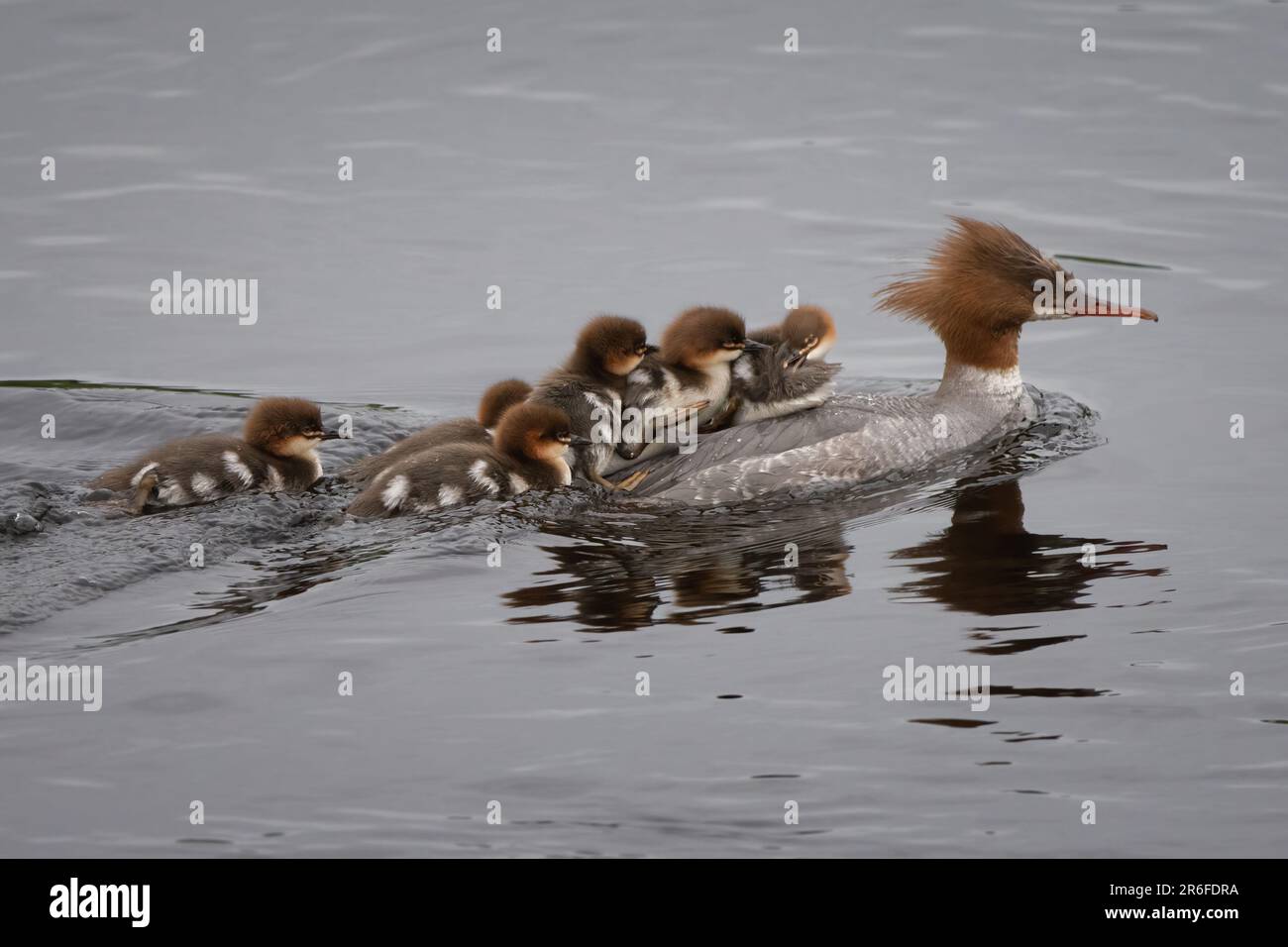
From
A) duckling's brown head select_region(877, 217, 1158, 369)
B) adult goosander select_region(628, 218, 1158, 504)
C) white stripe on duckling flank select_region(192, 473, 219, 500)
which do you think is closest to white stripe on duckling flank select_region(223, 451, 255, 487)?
white stripe on duckling flank select_region(192, 473, 219, 500)

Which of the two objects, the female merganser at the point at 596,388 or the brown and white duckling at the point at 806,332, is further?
the brown and white duckling at the point at 806,332

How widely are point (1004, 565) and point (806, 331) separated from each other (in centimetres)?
181

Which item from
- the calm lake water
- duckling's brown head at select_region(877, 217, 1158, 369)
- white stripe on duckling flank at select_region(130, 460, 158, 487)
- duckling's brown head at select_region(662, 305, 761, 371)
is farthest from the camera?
duckling's brown head at select_region(877, 217, 1158, 369)

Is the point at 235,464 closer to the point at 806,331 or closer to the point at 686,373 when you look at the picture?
the point at 686,373

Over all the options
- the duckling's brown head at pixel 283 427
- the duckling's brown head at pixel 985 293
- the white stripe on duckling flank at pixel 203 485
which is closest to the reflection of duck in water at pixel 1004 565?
the duckling's brown head at pixel 985 293

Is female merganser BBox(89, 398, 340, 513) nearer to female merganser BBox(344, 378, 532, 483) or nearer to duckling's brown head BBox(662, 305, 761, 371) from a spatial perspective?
female merganser BBox(344, 378, 532, 483)

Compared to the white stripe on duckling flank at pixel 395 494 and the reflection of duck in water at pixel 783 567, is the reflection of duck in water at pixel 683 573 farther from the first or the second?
the white stripe on duckling flank at pixel 395 494

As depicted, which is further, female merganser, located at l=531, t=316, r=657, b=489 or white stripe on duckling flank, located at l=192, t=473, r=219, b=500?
female merganser, located at l=531, t=316, r=657, b=489

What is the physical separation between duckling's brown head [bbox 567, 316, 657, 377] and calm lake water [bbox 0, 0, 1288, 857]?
0.84 meters

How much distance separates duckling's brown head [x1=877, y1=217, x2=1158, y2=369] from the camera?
380 inches

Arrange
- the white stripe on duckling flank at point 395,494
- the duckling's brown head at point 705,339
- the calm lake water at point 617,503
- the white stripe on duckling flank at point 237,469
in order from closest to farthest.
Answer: the calm lake water at point 617,503 → the white stripe on duckling flank at point 395,494 → the white stripe on duckling flank at point 237,469 → the duckling's brown head at point 705,339

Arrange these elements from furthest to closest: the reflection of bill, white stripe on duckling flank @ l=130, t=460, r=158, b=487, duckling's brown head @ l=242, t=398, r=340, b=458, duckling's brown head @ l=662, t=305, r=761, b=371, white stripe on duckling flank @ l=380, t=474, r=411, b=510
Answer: the reflection of bill < duckling's brown head @ l=662, t=305, r=761, b=371 < duckling's brown head @ l=242, t=398, r=340, b=458 < white stripe on duckling flank @ l=130, t=460, r=158, b=487 < white stripe on duckling flank @ l=380, t=474, r=411, b=510

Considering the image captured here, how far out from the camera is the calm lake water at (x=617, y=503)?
246 inches

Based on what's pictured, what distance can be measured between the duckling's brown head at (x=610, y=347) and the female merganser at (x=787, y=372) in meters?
0.58
